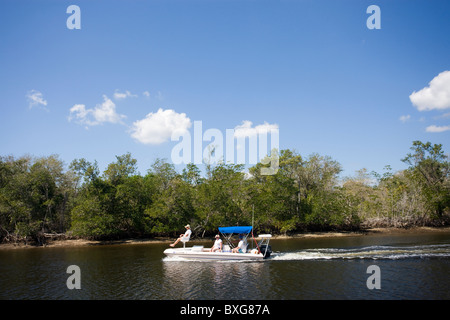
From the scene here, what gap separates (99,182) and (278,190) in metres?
28.3

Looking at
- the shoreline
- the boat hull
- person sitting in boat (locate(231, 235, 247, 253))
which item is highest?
person sitting in boat (locate(231, 235, 247, 253))

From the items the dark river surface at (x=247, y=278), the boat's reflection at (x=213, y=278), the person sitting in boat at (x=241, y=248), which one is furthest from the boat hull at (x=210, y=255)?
the person sitting in boat at (x=241, y=248)

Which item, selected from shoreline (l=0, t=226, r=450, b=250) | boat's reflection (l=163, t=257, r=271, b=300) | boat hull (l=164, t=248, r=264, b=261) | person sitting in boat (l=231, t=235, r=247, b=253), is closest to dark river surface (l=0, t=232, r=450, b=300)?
boat's reflection (l=163, t=257, r=271, b=300)

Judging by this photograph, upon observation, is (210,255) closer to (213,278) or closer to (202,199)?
(213,278)

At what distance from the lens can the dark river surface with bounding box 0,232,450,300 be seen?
14.8m

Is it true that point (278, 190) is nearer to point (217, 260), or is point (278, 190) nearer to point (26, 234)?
point (217, 260)

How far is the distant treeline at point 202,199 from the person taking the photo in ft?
131

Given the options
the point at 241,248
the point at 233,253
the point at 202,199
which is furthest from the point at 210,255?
the point at 202,199

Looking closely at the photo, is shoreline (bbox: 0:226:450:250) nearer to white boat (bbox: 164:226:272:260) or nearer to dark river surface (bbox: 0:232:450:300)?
dark river surface (bbox: 0:232:450:300)

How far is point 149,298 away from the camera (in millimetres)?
14555

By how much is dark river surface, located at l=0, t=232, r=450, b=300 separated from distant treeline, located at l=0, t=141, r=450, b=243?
1623 cm

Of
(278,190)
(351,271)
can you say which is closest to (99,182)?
(278,190)

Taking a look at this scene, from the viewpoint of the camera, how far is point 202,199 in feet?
148

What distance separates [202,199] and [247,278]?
2760cm
